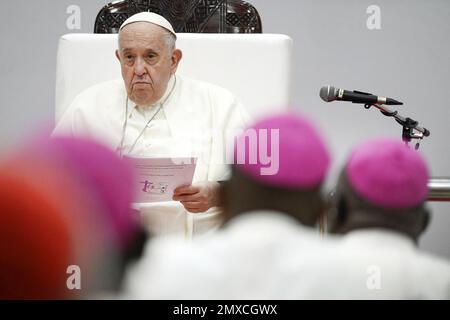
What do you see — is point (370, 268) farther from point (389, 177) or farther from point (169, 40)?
point (169, 40)

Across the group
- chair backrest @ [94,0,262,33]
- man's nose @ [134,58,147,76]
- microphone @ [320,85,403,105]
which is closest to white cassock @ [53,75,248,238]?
man's nose @ [134,58,147,76]

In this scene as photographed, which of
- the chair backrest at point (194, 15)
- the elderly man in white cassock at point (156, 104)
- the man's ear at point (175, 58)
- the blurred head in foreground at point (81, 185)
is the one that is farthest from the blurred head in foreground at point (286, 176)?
the chair backrest at point (194, 15)

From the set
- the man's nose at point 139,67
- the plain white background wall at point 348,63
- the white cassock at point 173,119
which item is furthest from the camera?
the man's nose at point 139,67

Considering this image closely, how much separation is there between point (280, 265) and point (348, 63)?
4.63 ft

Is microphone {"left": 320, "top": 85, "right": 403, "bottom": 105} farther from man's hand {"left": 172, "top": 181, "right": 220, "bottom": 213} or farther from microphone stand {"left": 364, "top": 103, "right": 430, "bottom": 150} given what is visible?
man's hand {"left": 172, "top": 181, "right": 220, "bottom": 213}

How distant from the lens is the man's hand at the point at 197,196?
1.65m

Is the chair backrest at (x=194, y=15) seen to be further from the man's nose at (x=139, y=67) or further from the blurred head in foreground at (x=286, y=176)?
the blurred head in foreground at (x=286, y=176)

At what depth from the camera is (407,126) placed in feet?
5.75

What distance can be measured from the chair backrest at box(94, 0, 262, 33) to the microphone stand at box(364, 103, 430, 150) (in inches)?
35.7

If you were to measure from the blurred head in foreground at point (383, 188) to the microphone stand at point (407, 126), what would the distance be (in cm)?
88

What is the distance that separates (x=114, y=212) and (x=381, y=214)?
0.37 m

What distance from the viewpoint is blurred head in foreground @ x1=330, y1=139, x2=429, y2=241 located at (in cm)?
86

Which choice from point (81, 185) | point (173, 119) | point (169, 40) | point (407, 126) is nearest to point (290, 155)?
point (81, 185)
